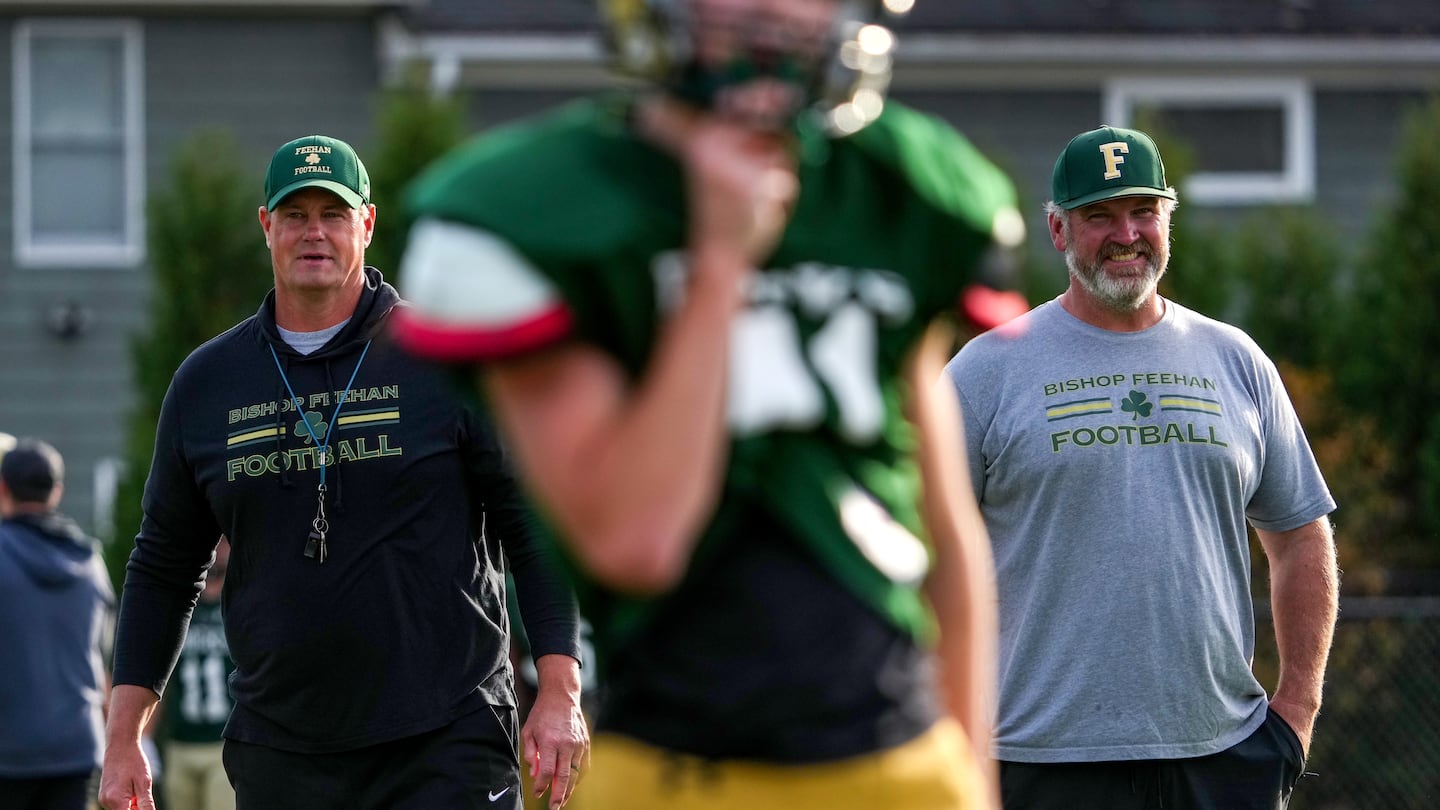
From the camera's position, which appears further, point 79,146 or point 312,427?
point 79,146

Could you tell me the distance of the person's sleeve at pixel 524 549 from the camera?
4906mm

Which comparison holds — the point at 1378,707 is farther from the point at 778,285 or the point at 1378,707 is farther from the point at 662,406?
the point at 662,406

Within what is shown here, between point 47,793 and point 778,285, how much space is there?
Result: 6.70 m

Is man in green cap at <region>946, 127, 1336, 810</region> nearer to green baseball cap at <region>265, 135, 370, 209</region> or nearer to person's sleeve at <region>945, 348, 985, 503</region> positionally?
A: person's sleeve at <region>945, 348, 985, 503</region>

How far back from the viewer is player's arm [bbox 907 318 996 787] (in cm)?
253

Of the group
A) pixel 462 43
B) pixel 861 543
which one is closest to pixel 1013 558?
pixel 861 543

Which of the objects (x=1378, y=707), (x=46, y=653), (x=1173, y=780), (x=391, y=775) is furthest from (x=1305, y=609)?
(x=1378, y=707)

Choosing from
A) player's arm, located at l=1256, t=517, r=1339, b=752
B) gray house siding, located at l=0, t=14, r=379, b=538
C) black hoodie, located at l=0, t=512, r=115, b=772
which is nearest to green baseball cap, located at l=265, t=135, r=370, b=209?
player's arm, located at l=1256, t=517, r=1339, b=752

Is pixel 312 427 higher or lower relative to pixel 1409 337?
lower

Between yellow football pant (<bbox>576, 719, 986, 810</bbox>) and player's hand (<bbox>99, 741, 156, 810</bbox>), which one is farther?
player's hand (<bbox>99, 741, 156, 810</bbox>)

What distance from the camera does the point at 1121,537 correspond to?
194 inches

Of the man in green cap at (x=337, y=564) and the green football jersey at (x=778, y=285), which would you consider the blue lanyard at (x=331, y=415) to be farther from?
the green football jersey at (x=778, y=285)

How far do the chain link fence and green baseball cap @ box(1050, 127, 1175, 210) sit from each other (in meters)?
6.26

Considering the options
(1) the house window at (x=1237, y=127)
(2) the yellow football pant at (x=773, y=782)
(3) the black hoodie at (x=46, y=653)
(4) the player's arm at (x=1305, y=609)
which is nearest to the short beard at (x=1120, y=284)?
(4) the player's arm at (x=1305, y=609)
